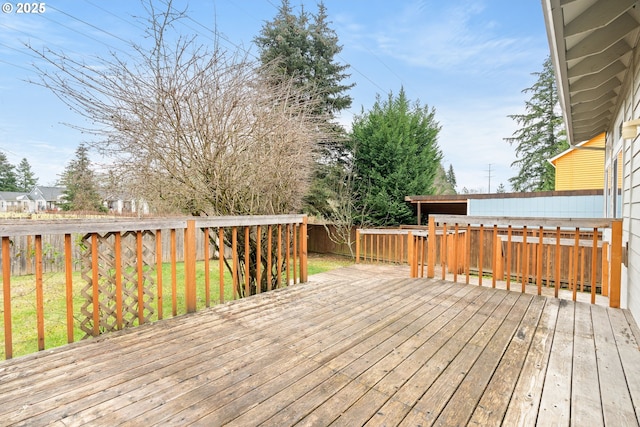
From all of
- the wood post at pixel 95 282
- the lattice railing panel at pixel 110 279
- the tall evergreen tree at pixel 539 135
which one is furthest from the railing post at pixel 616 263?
the tall evergreen tree at pixel 539 135

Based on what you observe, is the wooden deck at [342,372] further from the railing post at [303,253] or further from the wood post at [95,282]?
the railing post at [303,253]

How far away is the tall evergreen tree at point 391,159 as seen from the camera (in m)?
11.0

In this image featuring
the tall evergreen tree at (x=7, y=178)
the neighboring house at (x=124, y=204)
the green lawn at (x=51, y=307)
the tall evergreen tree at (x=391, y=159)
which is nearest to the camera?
the green lawn at (x=51, y=307)

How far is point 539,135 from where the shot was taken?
19.7 meters

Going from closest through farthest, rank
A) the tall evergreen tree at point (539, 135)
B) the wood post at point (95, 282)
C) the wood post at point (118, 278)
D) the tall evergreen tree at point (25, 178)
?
the wood post at point (95, 282)
the wood post at point (118, 278)
the tall evergreen tree at point (25, 178)
the tall evergreen tree at point (539, 135)

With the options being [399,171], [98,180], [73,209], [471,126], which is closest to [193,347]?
[98,180]

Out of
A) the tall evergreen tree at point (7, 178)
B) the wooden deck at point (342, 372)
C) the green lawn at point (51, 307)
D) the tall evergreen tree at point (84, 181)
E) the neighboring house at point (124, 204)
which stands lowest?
the green lawn at point (51, 307)

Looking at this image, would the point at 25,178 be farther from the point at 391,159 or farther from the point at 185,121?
the point at 391,159

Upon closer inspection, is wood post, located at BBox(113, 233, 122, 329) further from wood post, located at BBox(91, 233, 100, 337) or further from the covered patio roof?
the covered patio roof

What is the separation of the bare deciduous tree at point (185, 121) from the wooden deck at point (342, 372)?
1.71m

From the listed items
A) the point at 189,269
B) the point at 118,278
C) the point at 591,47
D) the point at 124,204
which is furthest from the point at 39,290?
the point at 591,47

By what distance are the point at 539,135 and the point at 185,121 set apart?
2289cm

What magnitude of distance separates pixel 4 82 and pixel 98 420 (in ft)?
21.7

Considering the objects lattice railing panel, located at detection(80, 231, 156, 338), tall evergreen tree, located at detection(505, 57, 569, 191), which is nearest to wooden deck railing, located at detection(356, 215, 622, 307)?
lattice railing panel, located at detection(80, 231, 156, 338)
